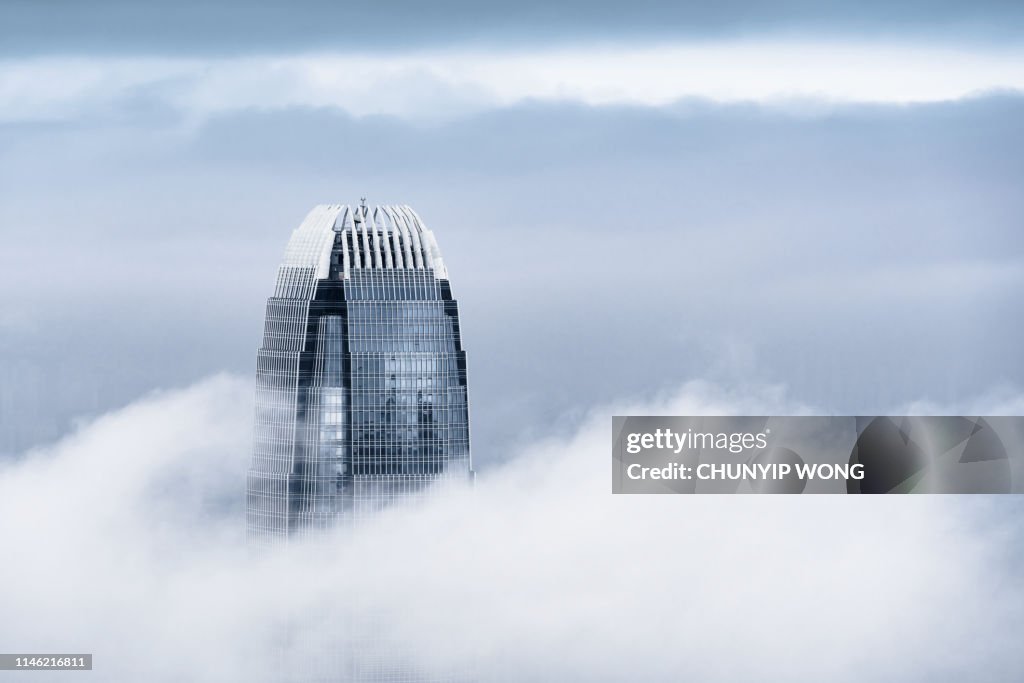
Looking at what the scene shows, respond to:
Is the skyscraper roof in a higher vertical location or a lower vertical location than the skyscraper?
higher

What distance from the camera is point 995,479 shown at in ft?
410

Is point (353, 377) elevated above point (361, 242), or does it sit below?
below

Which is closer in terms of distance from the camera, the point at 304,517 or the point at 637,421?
the point at 637,421

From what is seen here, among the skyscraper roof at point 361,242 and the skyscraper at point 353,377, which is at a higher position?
the skyscraper roof at point 361,242

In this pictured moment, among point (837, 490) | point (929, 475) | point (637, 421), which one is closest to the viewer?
point (637, 421)

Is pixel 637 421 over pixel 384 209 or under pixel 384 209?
under

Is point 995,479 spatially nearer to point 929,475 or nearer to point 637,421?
point 929,475

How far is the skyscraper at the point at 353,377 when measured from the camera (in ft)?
515

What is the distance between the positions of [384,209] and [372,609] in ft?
90.5

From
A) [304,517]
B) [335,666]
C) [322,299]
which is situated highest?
[322,299]

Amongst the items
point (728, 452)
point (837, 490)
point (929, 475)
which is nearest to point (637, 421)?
point (728, 452)

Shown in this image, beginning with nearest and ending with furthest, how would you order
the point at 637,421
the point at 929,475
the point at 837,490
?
1. the point at 637,421
2. the point at 929,475
3. the point at 837,490

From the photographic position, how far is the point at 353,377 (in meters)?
157

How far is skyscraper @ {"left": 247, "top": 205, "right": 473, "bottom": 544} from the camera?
515ft
